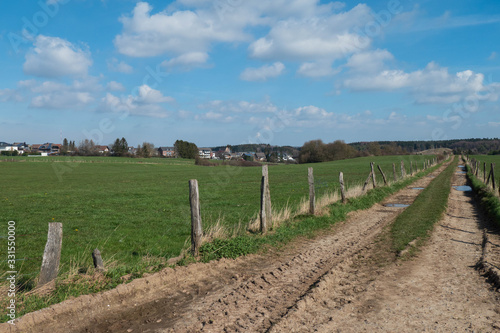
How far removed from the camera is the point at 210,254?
8.38 meters

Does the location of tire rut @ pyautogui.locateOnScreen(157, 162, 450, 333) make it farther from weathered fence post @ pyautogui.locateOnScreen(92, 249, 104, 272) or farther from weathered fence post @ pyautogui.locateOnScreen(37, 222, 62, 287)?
weathered fence post @ pyautogui.locateOnScreen(37, 222, 62, 287)

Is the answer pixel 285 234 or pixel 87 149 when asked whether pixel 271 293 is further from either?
pixel 87 149

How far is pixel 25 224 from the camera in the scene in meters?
14.8

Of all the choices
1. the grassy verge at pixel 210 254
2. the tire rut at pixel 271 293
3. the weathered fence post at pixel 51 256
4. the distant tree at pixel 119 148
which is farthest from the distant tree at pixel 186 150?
the weathered fence post at pixel 51 256

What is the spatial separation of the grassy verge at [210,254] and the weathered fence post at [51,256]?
0.68 feet

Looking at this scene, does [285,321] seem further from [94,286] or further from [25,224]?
[25,224]

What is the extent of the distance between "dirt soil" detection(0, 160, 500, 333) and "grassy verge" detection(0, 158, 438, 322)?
11.3 inches

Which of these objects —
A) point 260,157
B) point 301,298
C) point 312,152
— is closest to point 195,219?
point 301,298

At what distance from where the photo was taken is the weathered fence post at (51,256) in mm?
6082

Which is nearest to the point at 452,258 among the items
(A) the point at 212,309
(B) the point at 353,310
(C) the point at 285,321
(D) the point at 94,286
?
(B) the point at 353,310

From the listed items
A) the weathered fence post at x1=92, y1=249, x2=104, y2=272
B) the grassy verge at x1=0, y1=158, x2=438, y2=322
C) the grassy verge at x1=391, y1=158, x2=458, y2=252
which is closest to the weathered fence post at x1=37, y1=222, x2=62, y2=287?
the grassy verge at x1=0, y1=158, x2=438, y2=322

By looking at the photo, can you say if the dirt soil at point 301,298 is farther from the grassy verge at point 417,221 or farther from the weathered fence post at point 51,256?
the grassy verge at point 417,221

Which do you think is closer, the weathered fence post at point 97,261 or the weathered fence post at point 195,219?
the weathered fence post at point 97,261

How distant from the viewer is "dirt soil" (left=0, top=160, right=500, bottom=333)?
201 inches
